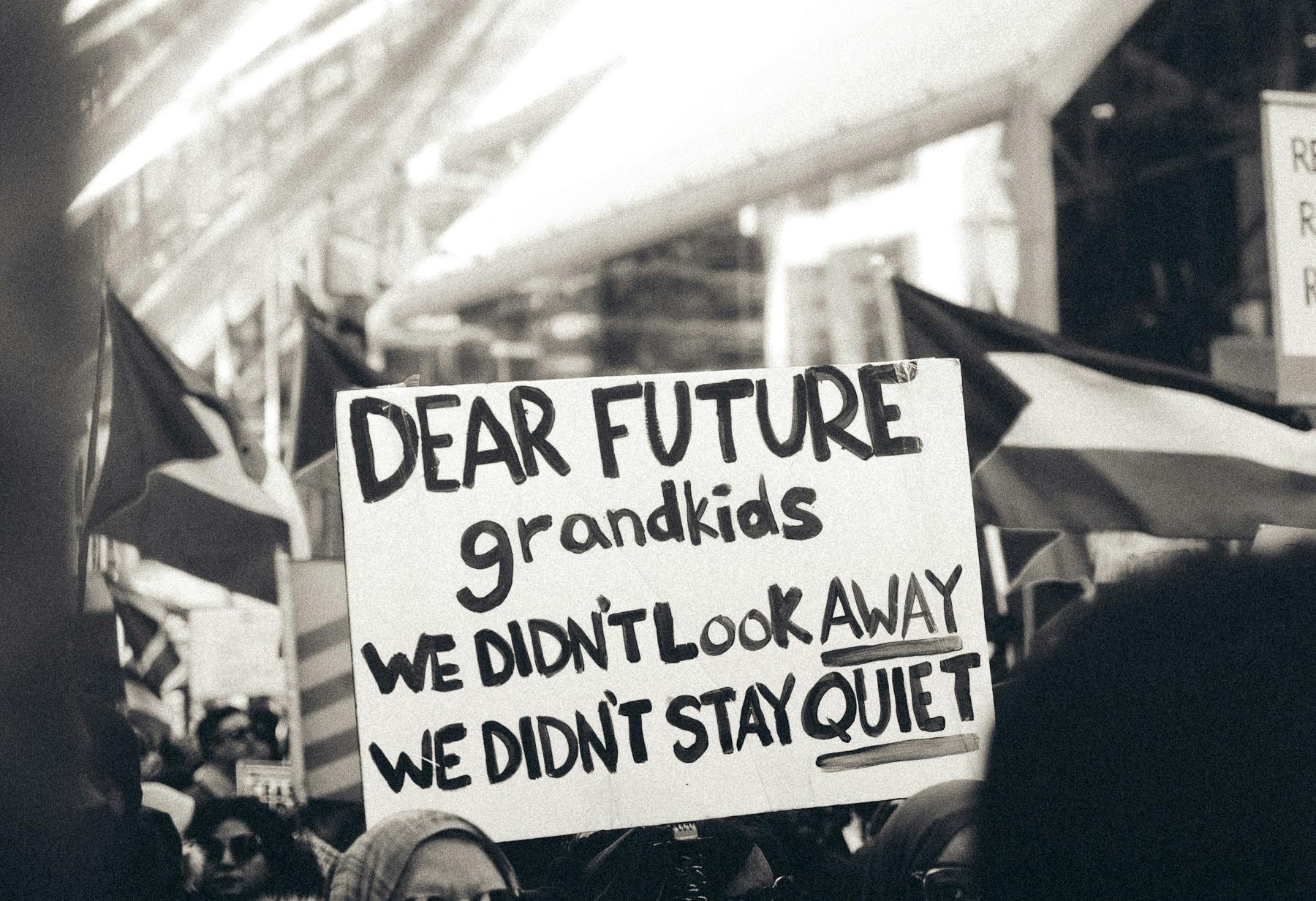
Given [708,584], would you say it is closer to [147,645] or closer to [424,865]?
[424,865]

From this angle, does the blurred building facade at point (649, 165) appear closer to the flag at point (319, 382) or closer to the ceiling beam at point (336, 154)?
the ceiling beam at point (336, 154)

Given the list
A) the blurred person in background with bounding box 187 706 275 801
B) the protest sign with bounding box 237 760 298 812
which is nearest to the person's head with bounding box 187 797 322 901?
the protest sign with bounding box 237 760 298 812

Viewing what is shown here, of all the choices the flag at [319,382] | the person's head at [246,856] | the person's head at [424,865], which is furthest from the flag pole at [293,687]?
the person's head at [424,865]

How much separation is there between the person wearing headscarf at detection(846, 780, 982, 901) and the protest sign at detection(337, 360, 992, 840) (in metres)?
0.15

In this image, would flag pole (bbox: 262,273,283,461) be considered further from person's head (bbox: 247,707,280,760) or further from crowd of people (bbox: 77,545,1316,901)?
crowd of people (bbox: 77,545,1316,901)

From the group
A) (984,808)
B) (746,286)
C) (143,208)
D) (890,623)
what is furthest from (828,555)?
(746,286)

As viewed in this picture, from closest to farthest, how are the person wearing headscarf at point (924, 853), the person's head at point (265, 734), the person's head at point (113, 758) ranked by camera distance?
the person wearing headscarf at point (924, 853) < the person's head at point (113, 758) < the person's head at point (265, 734)

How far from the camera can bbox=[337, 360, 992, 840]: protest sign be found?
3.22m

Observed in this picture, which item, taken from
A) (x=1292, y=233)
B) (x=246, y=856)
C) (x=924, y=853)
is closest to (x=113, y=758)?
(x=246, y=856)

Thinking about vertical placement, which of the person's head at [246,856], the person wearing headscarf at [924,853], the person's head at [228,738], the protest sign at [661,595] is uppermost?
the protest sign at [661,595]

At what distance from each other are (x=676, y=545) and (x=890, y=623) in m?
0.48

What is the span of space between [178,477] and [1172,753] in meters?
5.07

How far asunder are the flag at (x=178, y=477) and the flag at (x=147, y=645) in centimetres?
182

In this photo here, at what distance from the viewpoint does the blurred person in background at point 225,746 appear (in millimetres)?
5867
